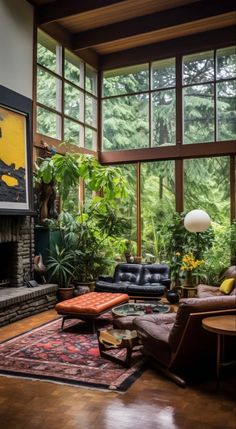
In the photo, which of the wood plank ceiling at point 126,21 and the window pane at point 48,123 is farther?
the window pane at point 48,123

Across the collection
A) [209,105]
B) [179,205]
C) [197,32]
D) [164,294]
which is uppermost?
[197,32]

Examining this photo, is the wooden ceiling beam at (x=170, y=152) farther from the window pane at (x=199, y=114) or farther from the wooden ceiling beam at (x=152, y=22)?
the wooden ceiling beam at (x=152, y=22)

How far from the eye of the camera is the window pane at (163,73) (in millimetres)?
8938

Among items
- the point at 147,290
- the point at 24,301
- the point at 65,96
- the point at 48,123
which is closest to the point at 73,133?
the point at 65,96

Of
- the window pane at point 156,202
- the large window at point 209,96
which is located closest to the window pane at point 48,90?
the window pane at point 156,202

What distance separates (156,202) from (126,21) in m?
3.85

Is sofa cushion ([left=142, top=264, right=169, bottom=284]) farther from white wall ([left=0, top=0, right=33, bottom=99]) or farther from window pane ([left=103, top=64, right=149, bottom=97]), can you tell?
window pane ([left=103, top=64, right=149, bottom=97])

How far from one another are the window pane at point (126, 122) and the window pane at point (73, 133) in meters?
0.79

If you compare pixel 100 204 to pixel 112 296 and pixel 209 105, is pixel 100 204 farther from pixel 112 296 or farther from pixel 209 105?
pixel 209 105

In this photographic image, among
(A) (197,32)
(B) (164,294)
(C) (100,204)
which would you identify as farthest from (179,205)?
(A) (197,32)

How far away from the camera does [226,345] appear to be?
152 inches

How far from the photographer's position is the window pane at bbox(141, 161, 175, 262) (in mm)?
8812

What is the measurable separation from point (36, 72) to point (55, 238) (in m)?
3.15

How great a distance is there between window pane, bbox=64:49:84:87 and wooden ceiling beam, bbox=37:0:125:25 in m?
1.15
